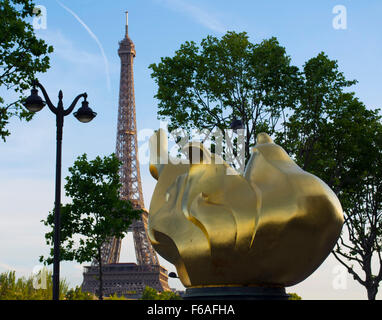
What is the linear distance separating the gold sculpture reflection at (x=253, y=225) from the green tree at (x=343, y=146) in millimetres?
12462

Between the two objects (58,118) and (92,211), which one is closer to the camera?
(58,118)

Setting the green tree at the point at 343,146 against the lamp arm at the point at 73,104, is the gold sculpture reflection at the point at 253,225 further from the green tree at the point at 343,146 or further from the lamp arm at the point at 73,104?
the green tree at the point at 343,146

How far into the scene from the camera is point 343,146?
23.3 metres

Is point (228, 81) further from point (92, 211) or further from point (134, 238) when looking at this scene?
point (134, 238)

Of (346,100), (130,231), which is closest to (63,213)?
(346,100)

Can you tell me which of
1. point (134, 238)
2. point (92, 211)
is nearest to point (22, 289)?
point (92, 211)

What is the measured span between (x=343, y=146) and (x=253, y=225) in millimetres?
16264

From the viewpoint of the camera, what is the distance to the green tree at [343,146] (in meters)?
21.8

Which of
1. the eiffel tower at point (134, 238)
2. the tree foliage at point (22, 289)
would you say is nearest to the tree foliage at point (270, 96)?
the tree foliage at point (22, 289)

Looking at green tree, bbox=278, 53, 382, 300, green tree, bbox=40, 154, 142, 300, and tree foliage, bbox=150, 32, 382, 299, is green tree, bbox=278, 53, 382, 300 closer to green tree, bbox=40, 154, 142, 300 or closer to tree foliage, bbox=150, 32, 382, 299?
tree foliage, bbox=150, 32, 382, 299

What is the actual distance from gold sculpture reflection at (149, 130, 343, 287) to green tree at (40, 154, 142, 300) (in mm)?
16094

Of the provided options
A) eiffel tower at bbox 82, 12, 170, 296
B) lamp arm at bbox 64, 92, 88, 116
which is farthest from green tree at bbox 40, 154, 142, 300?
eiffel tower at bbox 82, 12, 170, 296

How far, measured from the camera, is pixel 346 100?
75.5ft
